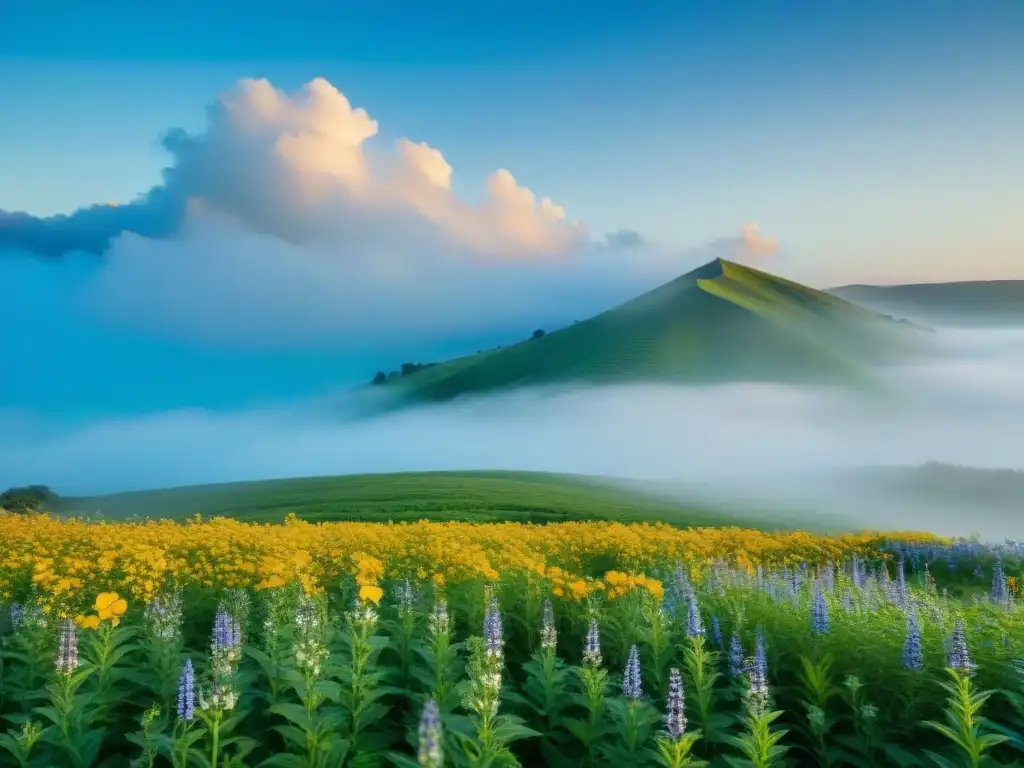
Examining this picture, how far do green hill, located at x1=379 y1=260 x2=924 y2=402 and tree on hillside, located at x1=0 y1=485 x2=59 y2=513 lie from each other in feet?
123

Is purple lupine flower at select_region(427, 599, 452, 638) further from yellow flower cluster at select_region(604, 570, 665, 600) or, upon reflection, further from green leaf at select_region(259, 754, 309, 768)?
yellow flower cluster at select_region(604, 570, 665, 600)

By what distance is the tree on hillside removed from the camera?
29.7 m

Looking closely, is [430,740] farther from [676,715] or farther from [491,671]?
[676,715]

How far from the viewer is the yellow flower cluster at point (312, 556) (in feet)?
38.9

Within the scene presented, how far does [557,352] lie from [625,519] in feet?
145

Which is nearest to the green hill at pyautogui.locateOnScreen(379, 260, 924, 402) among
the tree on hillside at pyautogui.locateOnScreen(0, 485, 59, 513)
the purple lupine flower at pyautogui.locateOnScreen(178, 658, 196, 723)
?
the tree on hillside at pyautogui.locateOnScreen(0, 485, 59, 513)

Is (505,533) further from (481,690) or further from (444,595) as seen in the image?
(481,690)

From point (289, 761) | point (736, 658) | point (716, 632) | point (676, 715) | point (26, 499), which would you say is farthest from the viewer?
point (26, 499)

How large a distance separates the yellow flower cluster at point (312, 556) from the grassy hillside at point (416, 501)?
980 centimetres

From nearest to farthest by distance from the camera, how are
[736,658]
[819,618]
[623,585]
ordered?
[736,658]
[819,618]
[623,585]

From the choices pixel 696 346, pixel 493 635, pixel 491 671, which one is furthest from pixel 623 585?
pixel 696 346

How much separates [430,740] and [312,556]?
12.4 m

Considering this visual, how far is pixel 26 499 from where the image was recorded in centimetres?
3020

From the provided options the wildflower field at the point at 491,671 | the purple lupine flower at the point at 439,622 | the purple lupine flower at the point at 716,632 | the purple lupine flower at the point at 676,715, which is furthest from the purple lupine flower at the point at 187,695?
the purple lupine flower at the point at 716,632
